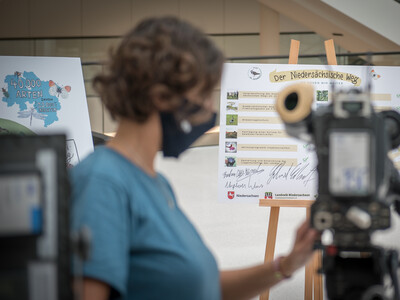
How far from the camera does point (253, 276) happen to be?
3.89 ft

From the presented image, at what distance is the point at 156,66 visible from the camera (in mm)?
882

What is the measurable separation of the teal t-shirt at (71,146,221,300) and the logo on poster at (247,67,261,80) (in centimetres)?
198

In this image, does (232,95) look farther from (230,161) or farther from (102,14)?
(102,14)

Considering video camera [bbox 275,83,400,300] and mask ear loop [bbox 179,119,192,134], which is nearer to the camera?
video camera [bbox 275,83,400,300]

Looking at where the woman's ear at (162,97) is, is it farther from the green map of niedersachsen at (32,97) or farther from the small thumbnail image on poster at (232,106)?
the green map of niedersachsen at (32,97)

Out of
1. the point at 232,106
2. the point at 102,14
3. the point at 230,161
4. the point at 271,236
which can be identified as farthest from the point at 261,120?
the point at 102,14

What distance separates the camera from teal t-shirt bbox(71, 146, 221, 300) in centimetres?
81

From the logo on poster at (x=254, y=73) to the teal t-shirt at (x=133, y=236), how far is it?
78.0 inches

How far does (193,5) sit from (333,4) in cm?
400

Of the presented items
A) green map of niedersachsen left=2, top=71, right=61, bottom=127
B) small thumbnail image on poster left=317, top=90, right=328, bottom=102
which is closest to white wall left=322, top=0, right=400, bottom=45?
small thumbnail image on poster left=317, top=90, right=328, bottom=102

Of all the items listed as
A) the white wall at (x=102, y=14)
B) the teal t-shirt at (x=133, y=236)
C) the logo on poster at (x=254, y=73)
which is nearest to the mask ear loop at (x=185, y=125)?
the teal t-shirt at (x=133, y=236)

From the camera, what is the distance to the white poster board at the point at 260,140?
287 centimetres

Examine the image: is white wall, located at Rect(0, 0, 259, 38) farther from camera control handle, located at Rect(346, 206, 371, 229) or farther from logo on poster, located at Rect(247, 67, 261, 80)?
camera control handle, located at Rect(346, 206, 371, 229)

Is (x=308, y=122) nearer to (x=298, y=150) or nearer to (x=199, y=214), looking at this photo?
(x=298, y=150)
